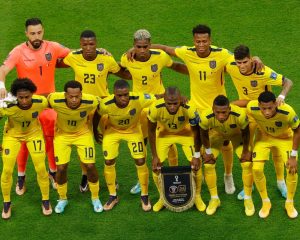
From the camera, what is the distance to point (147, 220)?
13.0 m

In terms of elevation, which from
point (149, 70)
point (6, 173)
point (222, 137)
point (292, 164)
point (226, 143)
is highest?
point (149, 70)

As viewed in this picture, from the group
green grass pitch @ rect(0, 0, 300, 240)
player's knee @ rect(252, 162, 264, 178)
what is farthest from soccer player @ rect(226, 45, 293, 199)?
green grass pitch @ rect(0, 0, 300, 240)

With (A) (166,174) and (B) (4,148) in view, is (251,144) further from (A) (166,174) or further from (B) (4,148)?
(B) (4,148)

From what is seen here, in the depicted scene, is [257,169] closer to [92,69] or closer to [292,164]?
[292,164]

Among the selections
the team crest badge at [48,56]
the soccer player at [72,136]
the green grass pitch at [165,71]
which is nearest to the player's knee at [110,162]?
the soccer player at [72,136]

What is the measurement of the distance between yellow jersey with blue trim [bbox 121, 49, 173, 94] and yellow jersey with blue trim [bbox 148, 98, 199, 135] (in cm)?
70

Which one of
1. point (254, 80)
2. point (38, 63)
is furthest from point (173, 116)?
point (38, 63)

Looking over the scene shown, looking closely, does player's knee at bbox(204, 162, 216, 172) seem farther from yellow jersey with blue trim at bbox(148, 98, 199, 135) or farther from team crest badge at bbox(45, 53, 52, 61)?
team crest badge at bbox(45, 53, 52, 61)

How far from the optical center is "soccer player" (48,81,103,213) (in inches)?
504

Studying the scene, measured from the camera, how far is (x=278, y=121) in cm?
1250

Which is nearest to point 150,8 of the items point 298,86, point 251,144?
point 298,86

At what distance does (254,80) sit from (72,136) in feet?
9.15

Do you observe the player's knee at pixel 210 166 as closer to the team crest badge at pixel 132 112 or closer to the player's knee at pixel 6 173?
the team crest badge at pixel 132 112

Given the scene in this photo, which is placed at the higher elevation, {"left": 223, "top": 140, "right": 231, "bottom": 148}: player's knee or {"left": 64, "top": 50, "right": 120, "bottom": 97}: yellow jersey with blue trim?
{"left": 64, "top": 50, "right": 120, "bottom": 97}: yellow jersey with blue trim
